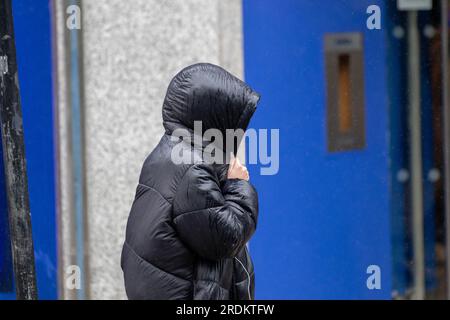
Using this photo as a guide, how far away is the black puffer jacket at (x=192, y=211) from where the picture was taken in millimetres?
2922

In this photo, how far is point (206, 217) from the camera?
2.89m

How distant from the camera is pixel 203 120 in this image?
3.05m

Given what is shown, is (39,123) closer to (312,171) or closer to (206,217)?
(312,171)

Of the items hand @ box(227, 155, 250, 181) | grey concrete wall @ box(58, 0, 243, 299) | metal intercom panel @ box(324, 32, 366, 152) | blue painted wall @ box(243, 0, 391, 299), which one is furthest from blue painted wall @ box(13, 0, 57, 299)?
hand @ box(227, 155, 250, 181)

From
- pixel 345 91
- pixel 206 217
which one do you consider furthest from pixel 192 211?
pixel 345 91

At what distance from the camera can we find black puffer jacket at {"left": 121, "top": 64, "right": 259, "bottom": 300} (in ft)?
9.59

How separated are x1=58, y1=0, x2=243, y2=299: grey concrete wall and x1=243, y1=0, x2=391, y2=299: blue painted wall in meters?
0.26

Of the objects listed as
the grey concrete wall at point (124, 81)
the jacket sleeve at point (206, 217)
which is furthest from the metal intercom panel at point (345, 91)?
the jacket sleeve at point (206, 217)

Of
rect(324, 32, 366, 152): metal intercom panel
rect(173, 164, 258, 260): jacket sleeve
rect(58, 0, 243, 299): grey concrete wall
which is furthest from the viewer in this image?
rect(324, 32, 366, 152): metal intercom panel

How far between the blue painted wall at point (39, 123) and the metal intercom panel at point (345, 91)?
1.84 m

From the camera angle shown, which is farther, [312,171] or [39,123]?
[312,171]

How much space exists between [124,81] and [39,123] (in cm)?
62

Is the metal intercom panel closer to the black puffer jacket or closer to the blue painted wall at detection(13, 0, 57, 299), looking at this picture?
the blue painted wall at detection(13, 0, 57, 299)
